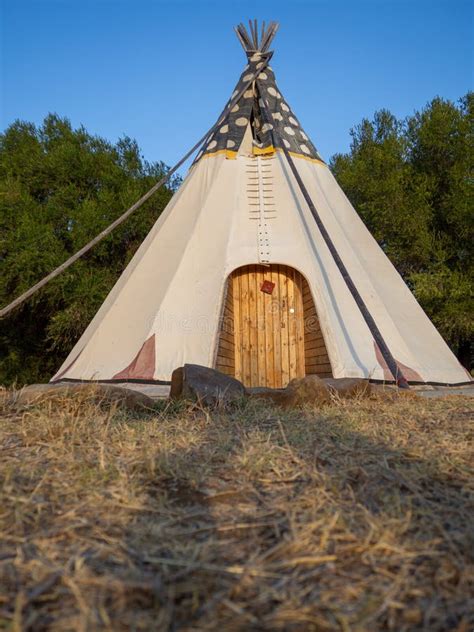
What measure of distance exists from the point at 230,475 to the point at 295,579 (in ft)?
2.09

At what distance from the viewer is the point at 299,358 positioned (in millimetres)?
6480

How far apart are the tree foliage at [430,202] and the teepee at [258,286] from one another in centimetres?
264

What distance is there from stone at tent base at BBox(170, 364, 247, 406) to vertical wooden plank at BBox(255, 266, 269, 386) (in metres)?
3.14

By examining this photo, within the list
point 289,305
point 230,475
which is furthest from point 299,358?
point 230,475

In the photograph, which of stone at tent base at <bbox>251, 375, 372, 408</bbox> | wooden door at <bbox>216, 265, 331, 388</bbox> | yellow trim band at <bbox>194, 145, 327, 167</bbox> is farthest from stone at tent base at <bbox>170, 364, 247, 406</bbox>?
yellow trim band at <bbox>194, 145, 327, 167</bbox>

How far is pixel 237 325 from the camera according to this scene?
21.6 feet

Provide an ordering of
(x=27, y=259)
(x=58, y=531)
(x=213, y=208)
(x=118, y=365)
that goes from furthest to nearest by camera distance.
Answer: (x=27, y=259) < (x=213, y=208) < (x=118, y=365) < (x=58, y=531)

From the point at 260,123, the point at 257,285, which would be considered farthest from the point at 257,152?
the point at 257,285

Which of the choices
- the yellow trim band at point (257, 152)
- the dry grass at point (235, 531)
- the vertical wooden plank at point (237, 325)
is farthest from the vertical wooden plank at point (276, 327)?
the dry grass at point (235, 531)

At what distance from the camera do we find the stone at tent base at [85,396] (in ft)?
9.21

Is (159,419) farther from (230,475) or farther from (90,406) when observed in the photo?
(230,475)

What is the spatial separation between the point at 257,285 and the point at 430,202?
5.17 metres

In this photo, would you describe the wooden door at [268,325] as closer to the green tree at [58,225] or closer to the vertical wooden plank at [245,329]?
the vertical wooden plank at [245,329]

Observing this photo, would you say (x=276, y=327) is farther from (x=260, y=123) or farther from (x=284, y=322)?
(x=260, y=123)
